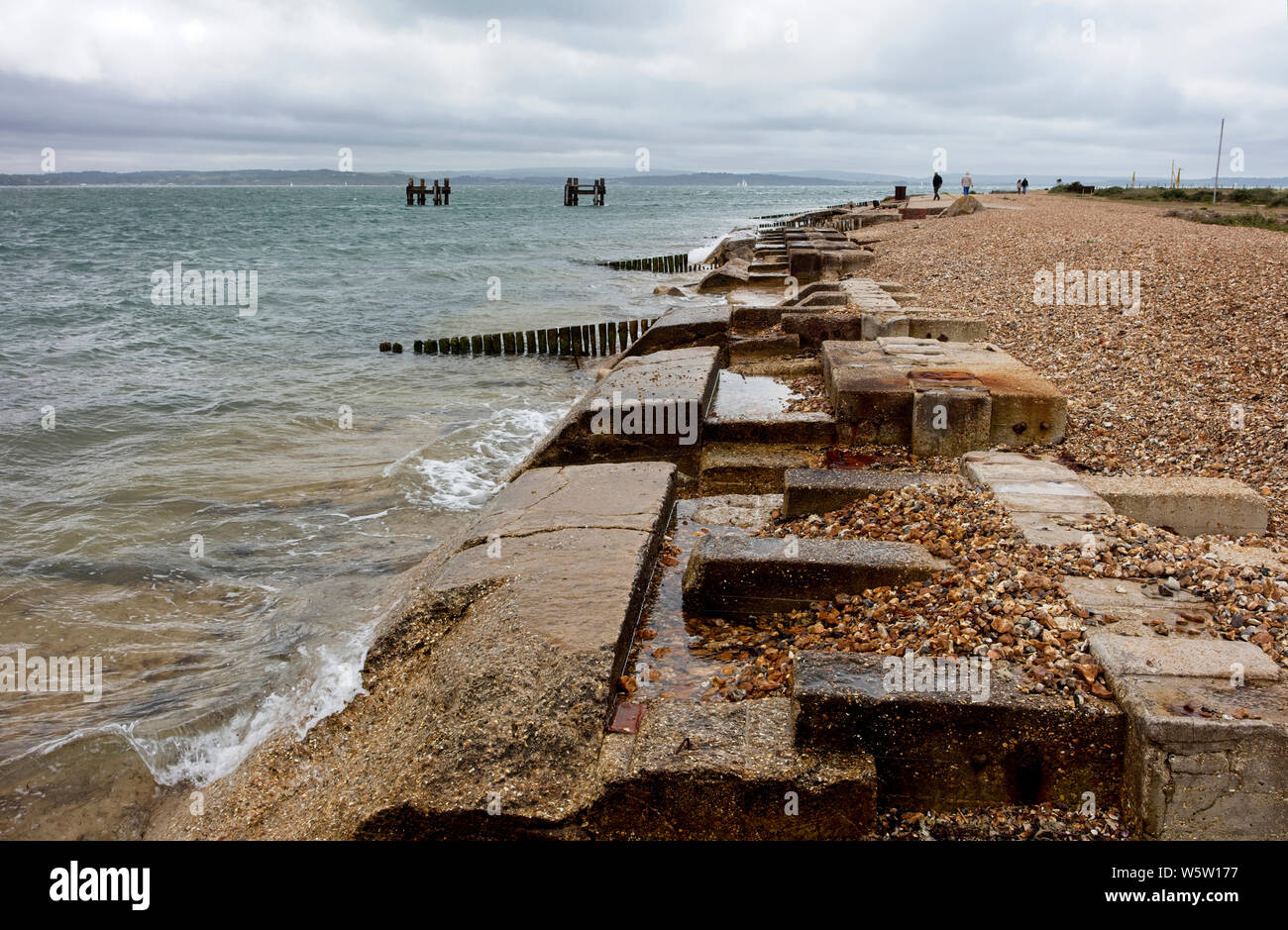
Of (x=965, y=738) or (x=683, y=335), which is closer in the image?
(x=965, y=738)

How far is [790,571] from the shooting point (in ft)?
13.6

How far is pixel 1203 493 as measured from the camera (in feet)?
14.9

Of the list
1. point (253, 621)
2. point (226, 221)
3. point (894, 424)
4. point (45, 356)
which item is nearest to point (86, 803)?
point (253, 621)

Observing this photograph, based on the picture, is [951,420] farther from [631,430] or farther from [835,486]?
[631,430]

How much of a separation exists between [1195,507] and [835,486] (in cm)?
180

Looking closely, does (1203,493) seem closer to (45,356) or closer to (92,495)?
(92,495)

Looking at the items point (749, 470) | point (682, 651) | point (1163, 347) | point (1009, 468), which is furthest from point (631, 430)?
point (1163, 347)

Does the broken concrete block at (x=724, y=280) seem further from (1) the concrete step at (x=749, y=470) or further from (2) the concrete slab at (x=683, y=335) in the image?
(1) the concrete step at (x=749, y=470)

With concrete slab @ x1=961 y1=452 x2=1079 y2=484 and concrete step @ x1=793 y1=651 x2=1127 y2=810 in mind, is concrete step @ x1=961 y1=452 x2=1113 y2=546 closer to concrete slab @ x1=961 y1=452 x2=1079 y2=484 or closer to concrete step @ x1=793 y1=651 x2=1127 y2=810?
concrete slab @ x1=961 y1=452 x2=1079 y2=484

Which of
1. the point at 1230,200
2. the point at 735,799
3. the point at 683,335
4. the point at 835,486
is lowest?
the point at 735,799

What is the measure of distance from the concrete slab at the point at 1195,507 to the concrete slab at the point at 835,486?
0.85m

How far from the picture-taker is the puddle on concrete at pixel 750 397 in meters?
7.08

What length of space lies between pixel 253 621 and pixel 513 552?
7.85 feet
